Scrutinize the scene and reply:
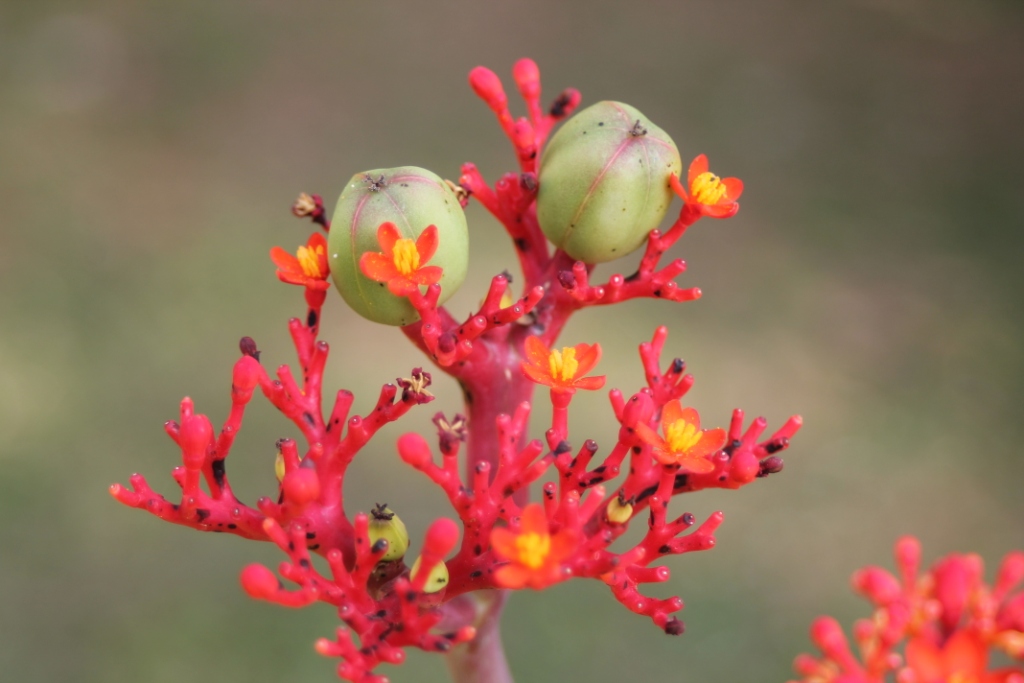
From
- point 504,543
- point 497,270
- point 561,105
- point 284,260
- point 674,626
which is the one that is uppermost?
point 561,105

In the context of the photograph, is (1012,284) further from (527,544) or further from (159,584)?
(527,544)

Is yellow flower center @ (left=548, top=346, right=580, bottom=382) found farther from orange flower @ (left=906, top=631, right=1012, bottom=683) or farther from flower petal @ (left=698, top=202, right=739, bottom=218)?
orange flower @ (left=906, top=631, right=1012, bottom=683)

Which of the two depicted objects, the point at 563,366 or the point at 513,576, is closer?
the point at 513,576

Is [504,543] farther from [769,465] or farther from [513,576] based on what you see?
[769,465]

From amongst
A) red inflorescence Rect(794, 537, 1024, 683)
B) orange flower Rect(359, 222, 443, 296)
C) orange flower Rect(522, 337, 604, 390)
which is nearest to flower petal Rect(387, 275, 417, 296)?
orange flower Rect(359, 222, 443, 296)

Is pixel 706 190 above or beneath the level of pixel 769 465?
above

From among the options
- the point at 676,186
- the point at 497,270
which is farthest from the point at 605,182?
the point at 497,270

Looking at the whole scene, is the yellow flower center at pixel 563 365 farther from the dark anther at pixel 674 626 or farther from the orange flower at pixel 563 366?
the dark anther at pixel 674 626

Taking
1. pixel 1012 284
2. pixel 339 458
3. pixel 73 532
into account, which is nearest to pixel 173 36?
pixel 73 532
